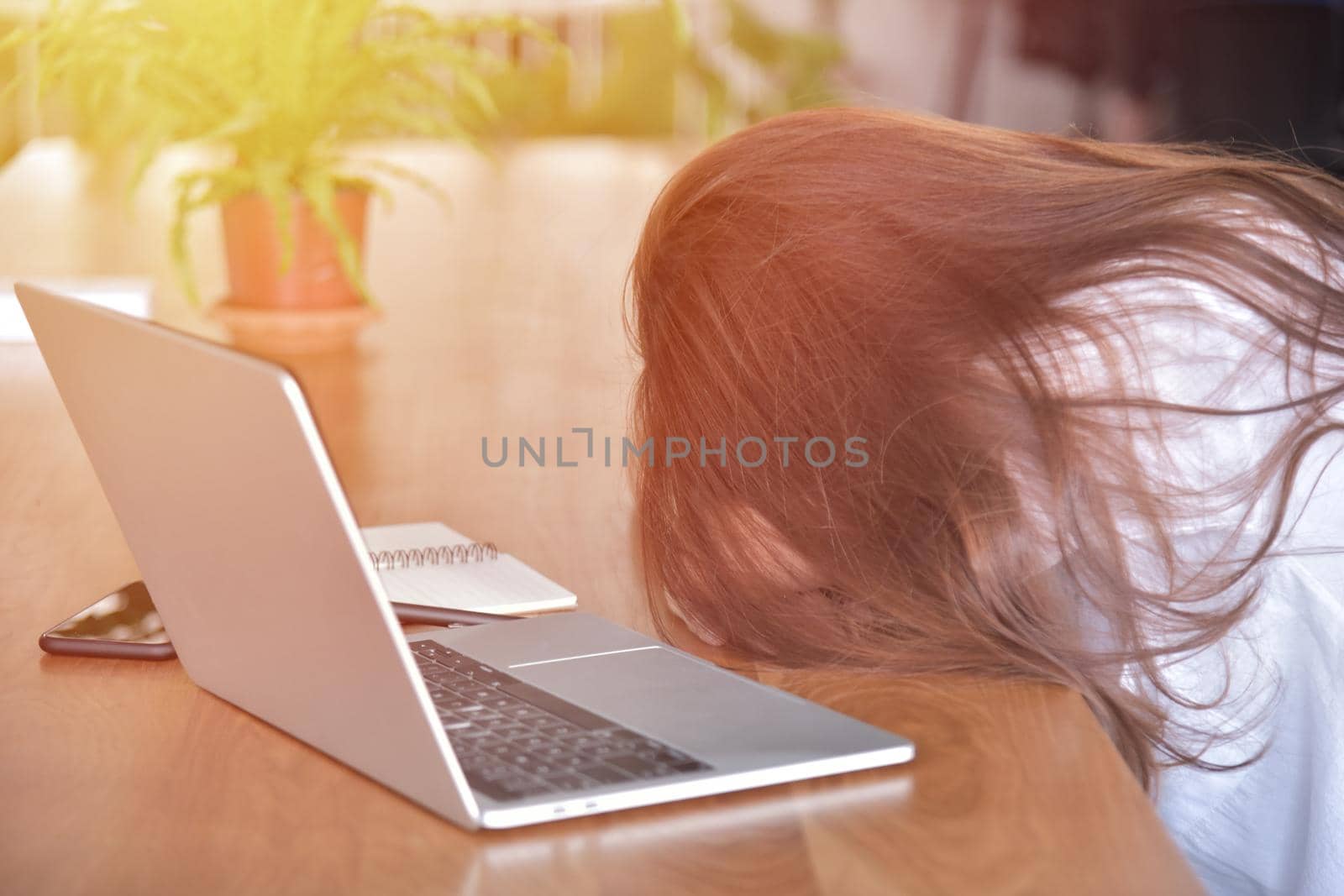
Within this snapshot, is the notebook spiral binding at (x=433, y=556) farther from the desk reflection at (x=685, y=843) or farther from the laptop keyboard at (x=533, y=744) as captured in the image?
the desk reflection at (x=685, y=843)

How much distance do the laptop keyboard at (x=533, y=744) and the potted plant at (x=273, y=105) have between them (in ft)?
3.41

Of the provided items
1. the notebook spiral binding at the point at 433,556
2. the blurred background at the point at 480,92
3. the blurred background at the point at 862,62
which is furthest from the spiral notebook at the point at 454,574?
the blurred background at the point at 862,62

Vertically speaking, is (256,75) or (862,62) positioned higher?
(256,75)

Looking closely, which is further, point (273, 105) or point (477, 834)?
point (273, 105)

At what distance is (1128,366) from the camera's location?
30.9 inches

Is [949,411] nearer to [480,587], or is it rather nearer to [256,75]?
[480,587]

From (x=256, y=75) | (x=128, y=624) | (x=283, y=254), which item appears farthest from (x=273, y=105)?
(x=128, y=624)

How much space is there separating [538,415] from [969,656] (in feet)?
2.20

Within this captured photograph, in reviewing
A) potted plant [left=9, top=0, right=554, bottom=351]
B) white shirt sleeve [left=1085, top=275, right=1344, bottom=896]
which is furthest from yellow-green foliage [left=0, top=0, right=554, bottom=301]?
white shirt sleeve [left=1085, top=275, right=1344, bottom=896]

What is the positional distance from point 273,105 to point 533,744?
122 cm

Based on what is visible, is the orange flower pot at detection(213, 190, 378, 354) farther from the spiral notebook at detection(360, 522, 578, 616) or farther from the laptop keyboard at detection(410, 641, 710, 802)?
the laptop keyboard at detection(410, 641, 710, 802)

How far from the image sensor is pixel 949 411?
2.48ft

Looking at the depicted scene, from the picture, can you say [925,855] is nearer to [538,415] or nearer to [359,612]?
[359,612]

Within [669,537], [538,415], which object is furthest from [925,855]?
[538,415]
